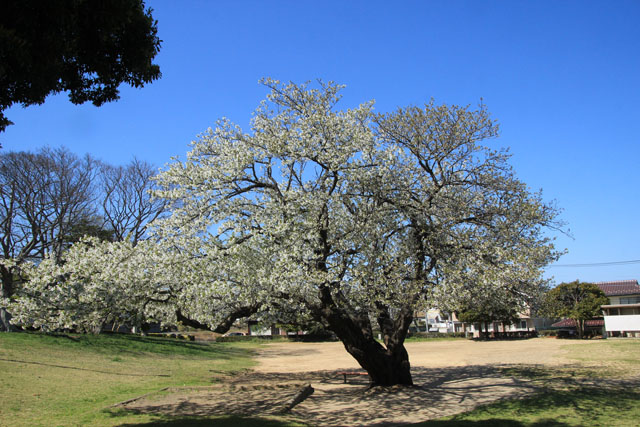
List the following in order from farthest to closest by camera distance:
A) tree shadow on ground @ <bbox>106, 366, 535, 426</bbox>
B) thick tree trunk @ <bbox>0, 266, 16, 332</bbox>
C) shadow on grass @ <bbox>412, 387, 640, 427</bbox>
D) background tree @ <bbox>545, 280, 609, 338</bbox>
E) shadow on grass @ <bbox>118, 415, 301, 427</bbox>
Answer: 1. background tree @ <bbox>545, 280, 609, 338</bbox>
2. thick tree trunk @ <bbox>0, 266, 16, 332</bbox>
3. tree shadow on ground @ <bbox>106, 366, 535, 426</bbox>
4. shadow on grass @ <bbox>412, 387, 640, 427</bbox>
5. shadow on grass @ <bbox>118, 415, 301, 427</bbox>

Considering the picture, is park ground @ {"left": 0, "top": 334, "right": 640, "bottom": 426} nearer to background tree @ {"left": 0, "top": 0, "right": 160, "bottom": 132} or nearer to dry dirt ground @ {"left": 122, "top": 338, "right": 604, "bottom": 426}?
dry dirt ground @ {"left": 122, "top": 338, "right": 604, "bottom": 426}

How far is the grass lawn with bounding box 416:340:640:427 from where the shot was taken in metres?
10.8

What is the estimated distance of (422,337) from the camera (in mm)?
69375

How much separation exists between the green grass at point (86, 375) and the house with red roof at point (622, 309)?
46101mm

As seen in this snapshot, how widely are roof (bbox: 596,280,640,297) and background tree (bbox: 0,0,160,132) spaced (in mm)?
68848

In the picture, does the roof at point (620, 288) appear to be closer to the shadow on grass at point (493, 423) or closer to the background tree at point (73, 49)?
the shadow on grass at point (493, 423)

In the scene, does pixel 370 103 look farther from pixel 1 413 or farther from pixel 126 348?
pixel 126 348

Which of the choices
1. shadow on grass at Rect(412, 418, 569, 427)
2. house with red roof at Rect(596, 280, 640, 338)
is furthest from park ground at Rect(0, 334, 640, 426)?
house with red roof at Rect(596, 280, 640, 338)

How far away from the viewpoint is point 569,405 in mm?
12844

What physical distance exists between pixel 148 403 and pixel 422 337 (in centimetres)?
6121

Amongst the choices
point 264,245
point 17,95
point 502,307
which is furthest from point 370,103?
point 17,95

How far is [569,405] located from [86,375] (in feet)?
59.6

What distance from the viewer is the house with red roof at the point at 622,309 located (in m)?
51.7

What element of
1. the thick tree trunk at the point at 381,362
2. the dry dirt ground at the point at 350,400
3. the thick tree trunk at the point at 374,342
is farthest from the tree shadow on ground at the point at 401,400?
the thick tree trunk at the point at 374,342
